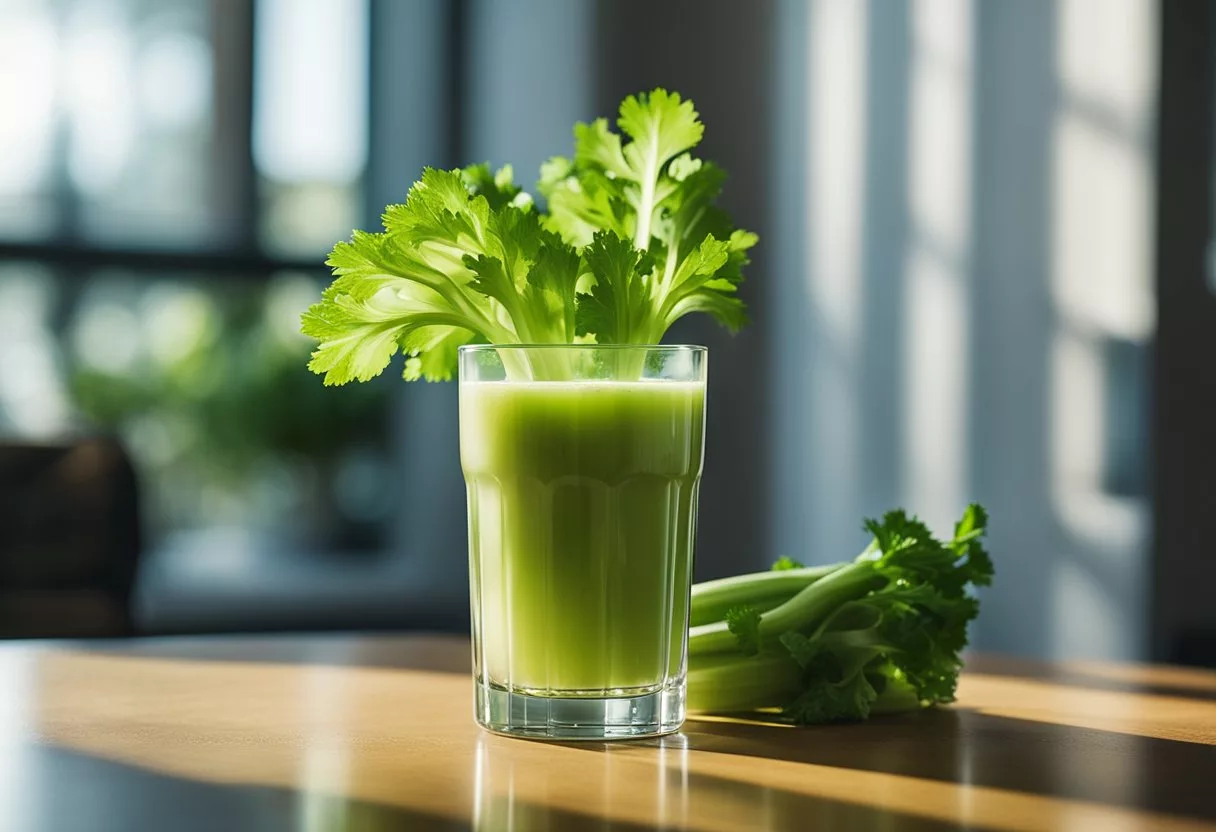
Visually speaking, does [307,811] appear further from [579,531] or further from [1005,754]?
[1005,754]

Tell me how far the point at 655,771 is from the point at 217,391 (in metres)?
3.54

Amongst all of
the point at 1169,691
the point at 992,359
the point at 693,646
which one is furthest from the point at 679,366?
the point at 992,359

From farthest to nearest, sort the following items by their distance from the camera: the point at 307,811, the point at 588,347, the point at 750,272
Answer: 1. the point at 750,272
2. the point at 588,347
3. the point at 307,811

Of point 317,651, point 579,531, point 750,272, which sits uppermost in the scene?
point 750,272

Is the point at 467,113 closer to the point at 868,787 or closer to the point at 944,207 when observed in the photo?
the point at 944,207

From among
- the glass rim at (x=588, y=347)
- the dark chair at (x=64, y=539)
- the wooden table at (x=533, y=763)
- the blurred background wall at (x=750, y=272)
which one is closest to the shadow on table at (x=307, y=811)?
the wooden table at (x=533, y=763)

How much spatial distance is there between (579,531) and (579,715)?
10cm

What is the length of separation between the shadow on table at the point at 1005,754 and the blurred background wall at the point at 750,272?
1859 mm

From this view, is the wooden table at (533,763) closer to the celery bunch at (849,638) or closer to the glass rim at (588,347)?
the celery bunch at (849,638)

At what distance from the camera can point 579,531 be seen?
0.74 metres

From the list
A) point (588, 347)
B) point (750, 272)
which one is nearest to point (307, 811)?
point (588, 347)

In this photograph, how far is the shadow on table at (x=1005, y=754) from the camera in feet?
2.17

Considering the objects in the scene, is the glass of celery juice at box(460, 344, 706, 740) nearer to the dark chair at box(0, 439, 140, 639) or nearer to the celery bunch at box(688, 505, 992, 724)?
the celery bunch at box(688, 505, 992, 724)

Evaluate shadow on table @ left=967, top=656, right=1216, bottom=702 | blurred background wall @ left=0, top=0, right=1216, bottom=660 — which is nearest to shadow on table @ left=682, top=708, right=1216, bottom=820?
shadow on table @ left=967, top=656, right=1216, bottom=702
